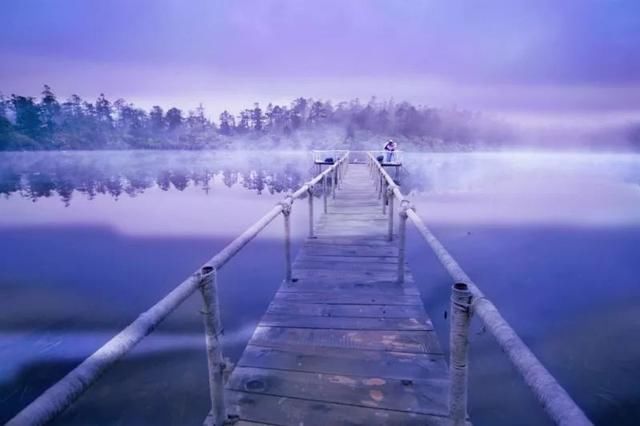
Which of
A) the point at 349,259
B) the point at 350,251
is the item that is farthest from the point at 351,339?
the point at 350,251

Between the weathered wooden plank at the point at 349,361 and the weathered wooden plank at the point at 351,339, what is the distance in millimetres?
79

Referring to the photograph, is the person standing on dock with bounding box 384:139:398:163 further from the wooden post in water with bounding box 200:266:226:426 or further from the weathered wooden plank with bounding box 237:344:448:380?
the wooden post in water with bounding box 200:266:226:426

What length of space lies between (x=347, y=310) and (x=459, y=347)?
7.32ft

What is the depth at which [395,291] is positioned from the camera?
14.5 ft

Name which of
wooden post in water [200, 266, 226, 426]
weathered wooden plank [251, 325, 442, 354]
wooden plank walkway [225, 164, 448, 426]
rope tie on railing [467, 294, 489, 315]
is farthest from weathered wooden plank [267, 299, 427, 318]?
rope tie on railing [467, 294, 489, 315]

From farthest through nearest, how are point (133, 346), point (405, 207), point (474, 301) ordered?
1. point (405, 207)
2. point (474, 301)
3. point (133, 346)

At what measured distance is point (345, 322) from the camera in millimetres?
3734

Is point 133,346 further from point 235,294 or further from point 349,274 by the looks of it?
point 235,294

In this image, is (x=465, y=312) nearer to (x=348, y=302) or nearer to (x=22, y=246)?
(x=348, y=302)

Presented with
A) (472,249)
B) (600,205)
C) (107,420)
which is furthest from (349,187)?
(600,205)

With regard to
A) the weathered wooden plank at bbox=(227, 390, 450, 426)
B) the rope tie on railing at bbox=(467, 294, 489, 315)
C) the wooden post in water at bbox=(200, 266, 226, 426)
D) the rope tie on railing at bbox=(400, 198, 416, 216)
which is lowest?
the weathered wooden plank at bbox=(227, 390, 450, 426)

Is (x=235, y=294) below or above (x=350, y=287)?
below

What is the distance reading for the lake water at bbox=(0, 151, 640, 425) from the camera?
662 cm

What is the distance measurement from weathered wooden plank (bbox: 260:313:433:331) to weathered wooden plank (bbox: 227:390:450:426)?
1.12m
